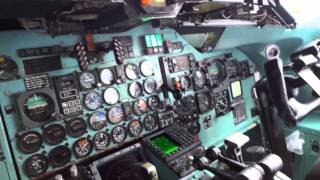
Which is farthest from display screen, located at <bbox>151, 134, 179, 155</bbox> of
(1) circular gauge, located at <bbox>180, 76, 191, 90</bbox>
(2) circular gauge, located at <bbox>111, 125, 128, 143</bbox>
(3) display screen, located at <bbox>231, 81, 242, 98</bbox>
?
(3) display screen, located at <bbox>231, 81, 242, 98</bbox>

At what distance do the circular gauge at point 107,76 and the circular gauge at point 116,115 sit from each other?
0.21 metres

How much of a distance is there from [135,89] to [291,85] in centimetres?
120

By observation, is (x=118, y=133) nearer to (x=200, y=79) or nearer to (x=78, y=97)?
(x=78, y=97)

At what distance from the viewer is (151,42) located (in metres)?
2.55

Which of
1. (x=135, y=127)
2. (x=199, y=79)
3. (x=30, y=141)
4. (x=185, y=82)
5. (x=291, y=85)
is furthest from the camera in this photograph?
(x=199, y=79)

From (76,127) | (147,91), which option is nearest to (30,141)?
(76,127)

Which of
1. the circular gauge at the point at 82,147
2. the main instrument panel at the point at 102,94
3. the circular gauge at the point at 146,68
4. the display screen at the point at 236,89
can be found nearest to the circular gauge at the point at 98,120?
the main instrument panel at the point at 102,94

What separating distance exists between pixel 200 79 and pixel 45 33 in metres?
1.53

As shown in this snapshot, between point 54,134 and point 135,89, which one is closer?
point 54,134

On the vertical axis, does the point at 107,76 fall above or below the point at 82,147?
above

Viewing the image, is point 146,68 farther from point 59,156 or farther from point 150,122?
point 59,156

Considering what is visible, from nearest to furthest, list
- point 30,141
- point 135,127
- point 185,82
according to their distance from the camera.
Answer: point 30,141 < point 135,127 < point 185,82

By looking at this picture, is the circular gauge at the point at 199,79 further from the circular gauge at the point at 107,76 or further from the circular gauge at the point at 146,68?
the circular gauge at the point at 107,76

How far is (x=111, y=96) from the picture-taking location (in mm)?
2295
